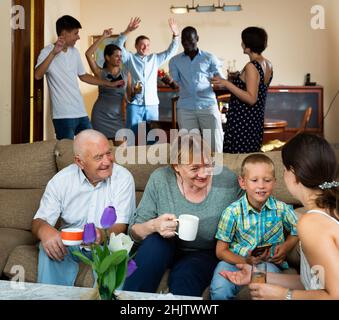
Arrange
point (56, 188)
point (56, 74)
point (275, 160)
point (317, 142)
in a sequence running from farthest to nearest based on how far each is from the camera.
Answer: point (56, 74) < point (275, 160) < point (56, 188) < point (317, 142)

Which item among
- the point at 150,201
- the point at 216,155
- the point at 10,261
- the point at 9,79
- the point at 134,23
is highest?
the point at 134,23

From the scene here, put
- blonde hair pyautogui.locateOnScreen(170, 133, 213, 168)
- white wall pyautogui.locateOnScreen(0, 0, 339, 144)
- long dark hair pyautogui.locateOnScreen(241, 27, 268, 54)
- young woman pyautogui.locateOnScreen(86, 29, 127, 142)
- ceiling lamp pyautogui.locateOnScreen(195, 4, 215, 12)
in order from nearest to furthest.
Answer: blonde hair pyautogui.locateOnScreen(170, 133, 213, 168) → long dark hair pyautogui.locateOnScreen(241, 27, 268, 54) → young woman pyautogui.locateOnScreen(86, 29, 127, 142) → ceiling lamp pyautogui.locateOnScreen(195, 4, 215, 12) → white wall pyautogui.locateOnScreen(0, 0, 339, 144)

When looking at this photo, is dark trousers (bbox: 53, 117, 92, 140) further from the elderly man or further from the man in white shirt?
the elderly man

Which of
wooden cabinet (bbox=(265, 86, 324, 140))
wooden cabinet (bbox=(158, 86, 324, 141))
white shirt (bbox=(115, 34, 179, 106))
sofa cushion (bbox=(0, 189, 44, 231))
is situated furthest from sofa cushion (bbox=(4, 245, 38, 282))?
wooden cabinet (bbox=(265, 86, 324, 140))

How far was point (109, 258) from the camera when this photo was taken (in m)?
1.46

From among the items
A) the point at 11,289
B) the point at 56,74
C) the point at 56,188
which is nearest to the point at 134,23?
the point at 56,74

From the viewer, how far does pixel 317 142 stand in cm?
157

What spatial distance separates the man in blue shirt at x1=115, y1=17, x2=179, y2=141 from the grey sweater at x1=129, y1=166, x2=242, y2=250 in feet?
8.68

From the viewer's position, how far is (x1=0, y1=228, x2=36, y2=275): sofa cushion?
8.13ft

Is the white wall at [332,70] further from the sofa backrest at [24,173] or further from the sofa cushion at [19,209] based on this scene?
the sofa cushion at [19,209]
